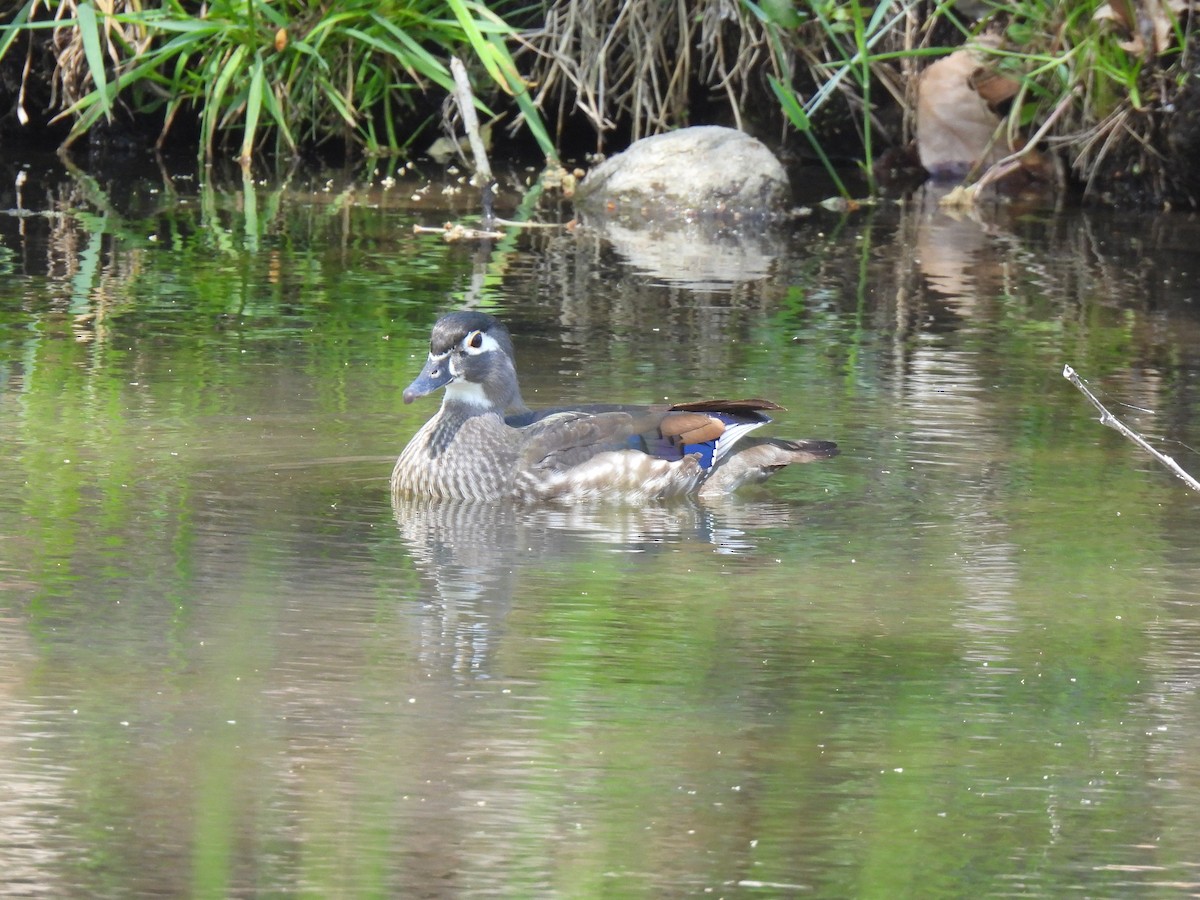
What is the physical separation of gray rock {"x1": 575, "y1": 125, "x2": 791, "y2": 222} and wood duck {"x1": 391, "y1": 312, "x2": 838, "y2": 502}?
5.77m

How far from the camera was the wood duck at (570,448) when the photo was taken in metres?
6.39

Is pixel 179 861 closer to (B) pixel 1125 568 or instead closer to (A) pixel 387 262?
(B) pixel 1125 568

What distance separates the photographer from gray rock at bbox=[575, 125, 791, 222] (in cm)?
1239

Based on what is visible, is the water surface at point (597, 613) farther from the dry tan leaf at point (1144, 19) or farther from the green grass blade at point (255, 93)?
the green grass blade at point (255, 93)

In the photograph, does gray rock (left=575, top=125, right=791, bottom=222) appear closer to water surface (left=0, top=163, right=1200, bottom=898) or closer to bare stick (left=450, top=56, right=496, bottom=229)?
bare stick (left=450, top=56, right=496, bottom=229)

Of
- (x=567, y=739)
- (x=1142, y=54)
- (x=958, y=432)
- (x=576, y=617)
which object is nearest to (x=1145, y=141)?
(x=1142, y=54)

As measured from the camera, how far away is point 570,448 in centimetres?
641

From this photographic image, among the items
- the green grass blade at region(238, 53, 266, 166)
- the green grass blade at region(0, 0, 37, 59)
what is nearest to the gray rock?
the green grass blade at region(238, 53, 266, 166)

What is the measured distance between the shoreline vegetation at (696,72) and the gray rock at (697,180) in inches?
15.3

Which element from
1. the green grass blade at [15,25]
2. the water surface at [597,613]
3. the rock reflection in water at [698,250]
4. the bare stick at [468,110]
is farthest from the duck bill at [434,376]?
the green grass blade at [15,25]

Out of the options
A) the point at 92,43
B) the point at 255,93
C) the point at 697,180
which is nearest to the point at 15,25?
the point at 92,43

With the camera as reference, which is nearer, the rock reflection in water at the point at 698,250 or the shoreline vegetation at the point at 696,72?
the rock reflection in water at the point at 698,250

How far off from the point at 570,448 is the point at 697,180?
20.4ft

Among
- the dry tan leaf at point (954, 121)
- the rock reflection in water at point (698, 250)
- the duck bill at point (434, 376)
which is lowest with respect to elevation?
the duck bill at point (434, 376)
